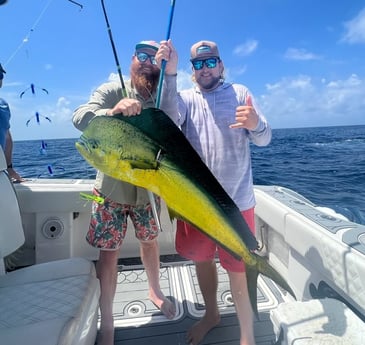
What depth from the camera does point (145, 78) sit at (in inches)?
69.8

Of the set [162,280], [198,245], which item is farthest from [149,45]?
[162,280]

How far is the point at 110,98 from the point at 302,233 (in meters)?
1.59

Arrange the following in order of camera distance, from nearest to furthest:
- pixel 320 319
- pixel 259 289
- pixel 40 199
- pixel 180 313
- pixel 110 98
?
pixel 320 319 < pixel 110 98 < pixel 180 313 < pixel 259 289 < pixel 40 199

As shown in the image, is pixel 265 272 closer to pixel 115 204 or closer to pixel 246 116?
pixel 246 116

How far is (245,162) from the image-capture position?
5.82 feet

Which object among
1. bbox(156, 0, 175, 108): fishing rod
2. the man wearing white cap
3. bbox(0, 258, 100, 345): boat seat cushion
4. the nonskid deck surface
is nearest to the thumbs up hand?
the man wearing white cap

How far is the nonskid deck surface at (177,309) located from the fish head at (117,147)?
5.04 ft

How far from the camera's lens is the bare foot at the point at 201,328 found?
78.8 inches

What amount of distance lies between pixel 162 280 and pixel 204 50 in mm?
2081

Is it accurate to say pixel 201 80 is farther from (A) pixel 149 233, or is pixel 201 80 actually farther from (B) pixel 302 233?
(B) pixel 302 233

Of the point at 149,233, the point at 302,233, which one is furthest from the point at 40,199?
the point at 302,233

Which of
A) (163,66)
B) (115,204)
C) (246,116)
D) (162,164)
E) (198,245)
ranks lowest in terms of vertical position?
(198,245)

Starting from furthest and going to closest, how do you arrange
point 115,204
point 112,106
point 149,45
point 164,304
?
point 164,304
point 115,204
point 112,106
point 149,45

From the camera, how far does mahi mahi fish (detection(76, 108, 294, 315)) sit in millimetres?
1029
